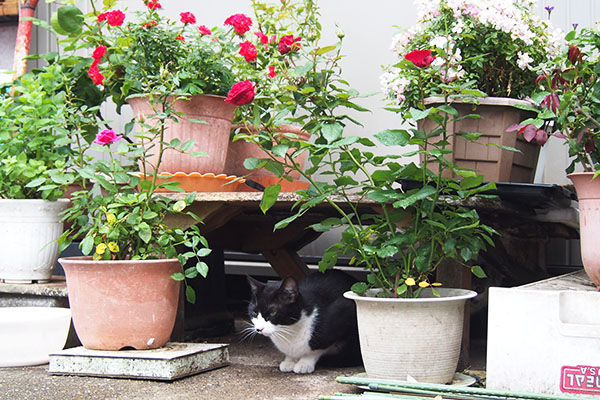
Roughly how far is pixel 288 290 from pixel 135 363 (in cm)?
55

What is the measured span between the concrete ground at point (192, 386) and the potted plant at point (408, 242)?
210 millimetres

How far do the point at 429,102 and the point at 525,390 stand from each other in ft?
3.22

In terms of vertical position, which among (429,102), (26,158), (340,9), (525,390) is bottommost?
(525,390)

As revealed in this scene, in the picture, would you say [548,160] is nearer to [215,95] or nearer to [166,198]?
[215,95]

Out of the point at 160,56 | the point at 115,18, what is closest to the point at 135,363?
the point at 160,56

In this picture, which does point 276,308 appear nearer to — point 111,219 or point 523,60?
point 111,219

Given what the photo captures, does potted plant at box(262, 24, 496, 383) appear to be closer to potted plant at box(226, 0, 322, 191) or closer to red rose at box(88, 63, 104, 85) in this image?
potted plant at box(226, 0, 322, 191)

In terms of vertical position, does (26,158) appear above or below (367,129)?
below

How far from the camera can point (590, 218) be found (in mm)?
1894

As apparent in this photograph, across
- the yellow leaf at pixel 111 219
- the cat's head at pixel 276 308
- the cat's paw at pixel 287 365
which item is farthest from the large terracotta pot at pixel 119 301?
the cat's paw at pixel 287 365

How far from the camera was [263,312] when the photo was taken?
238cm

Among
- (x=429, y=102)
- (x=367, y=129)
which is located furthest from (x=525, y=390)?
(x=367, y=129)

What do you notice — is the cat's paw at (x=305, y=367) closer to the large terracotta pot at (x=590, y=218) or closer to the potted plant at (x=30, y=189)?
the large terracotta pot at (x=590, y=218)

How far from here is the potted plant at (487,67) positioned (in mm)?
2357
